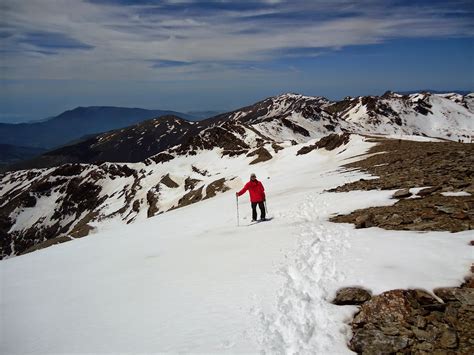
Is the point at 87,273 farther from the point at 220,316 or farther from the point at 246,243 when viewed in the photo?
the point at 220,316

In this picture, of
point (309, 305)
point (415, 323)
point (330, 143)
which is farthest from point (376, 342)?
point (330, 143)

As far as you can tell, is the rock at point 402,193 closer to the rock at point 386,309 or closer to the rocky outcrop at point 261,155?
the rock at point 386,309

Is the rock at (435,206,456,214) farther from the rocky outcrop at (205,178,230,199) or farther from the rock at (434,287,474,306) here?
the rocky outcrop at (205,178,230,199)

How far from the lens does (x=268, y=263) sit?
12.3 meters

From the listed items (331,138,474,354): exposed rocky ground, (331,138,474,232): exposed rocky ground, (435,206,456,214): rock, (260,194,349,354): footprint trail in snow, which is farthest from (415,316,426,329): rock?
(435,206,456,214): rock

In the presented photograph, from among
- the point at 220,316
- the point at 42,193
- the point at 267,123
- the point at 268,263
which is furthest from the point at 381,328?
the point at 42,193

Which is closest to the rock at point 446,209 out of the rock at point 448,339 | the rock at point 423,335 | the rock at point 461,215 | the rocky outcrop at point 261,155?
the rock at point 461,215

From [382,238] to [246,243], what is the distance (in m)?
5.85

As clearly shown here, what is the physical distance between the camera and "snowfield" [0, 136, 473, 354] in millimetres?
8414

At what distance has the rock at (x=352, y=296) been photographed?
Answer: 8.81 meters

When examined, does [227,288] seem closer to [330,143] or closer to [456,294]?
[456,294]

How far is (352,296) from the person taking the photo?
894 cm

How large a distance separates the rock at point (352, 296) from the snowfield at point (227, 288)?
0.76 ft

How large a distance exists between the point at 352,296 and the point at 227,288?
148 inches
